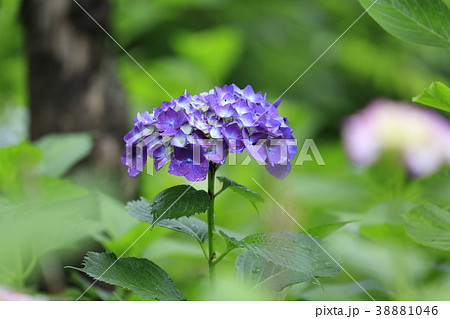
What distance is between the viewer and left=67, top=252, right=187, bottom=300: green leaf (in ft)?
1.98

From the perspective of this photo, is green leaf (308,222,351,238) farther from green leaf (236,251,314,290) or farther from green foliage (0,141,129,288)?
green foliage (0,141,129,288)

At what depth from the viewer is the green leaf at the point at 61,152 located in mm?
1088

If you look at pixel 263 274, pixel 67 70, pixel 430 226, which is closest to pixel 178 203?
pixel 263 274

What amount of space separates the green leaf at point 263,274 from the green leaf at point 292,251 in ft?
0.09

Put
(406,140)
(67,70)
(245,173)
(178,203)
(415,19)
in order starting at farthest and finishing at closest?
(245,173)
(67,70)
(406,140)
(415,19)
(178,203)

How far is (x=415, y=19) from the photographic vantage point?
28.3 inches

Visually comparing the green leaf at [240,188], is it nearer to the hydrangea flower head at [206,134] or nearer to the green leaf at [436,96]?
the hydrangea flower head at [206,134]

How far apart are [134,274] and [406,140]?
25.4 inches

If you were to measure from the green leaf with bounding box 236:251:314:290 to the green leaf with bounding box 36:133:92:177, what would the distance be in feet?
1.61

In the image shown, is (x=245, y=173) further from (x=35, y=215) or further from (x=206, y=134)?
(x=206, y=134)

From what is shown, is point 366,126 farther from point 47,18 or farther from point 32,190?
point 47,18

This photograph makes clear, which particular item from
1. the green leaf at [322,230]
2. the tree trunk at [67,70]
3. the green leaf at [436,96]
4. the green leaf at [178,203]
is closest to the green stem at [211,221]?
the green leaf at [178,203]
